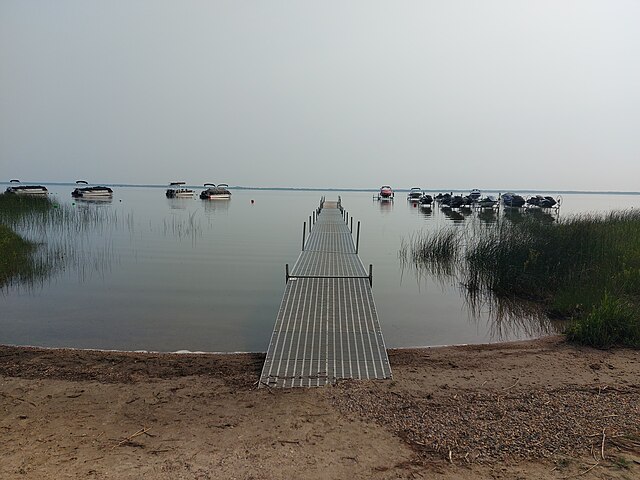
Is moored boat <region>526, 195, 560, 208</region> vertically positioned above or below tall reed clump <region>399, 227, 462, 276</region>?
above

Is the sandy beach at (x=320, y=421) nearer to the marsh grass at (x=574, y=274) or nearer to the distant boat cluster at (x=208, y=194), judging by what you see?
the marsh grass at (x=574, y=274)

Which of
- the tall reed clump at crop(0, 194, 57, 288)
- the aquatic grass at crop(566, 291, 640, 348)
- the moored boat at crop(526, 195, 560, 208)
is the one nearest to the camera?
the aquatic grass at crop(566, 291, 640, 348)

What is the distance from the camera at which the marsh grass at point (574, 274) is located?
6.79 m

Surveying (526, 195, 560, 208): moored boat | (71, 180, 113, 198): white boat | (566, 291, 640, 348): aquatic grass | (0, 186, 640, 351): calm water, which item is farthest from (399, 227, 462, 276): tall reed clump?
(71, 180, 113, 198): white boat

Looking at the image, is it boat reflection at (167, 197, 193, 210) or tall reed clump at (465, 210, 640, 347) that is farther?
boat reflection at (167, 197, 193, 210)

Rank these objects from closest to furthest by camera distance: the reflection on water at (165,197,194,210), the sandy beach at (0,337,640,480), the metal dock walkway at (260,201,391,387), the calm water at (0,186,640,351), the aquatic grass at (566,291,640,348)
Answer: the sandy beach at (0,337,640,480)
the metal dock walkway at (260,201,391,387)
the aquatic grass at (566,291,640,348)
the calm water at (0,186,640,351)
the reflection on water at (165,197,194,210)

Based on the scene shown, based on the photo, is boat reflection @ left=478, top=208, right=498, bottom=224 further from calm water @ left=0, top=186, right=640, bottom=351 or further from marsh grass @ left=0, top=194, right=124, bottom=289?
marsh grass @ left=0, top=194, right=124, bottom=289

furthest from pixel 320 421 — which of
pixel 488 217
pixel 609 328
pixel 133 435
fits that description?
pixel 488 217

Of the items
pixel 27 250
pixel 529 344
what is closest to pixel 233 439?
pixel 529 344

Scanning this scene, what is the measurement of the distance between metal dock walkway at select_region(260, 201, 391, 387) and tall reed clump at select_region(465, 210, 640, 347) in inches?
126

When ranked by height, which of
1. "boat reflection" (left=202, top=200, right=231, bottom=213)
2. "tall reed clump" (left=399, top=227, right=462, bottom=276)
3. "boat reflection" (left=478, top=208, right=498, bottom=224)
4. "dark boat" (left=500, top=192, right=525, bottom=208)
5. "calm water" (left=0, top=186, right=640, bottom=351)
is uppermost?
"dark boat" (left=500, top=192, right=525, bottom=208)

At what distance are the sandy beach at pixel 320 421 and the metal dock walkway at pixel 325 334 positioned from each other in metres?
0.25

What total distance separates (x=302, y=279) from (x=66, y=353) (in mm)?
4374

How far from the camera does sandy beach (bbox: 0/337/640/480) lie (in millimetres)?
3328
